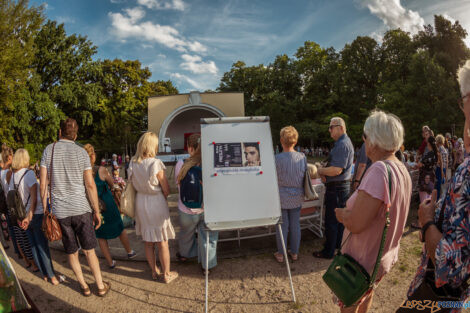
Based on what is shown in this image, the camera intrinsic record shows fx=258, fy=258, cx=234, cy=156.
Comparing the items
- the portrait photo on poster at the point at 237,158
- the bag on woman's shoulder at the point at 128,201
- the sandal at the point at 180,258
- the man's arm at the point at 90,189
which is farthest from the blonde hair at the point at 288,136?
the man's arm at the point at 90,189

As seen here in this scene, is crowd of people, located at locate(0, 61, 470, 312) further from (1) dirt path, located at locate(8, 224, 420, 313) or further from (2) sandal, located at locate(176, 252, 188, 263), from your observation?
(1) dirt path, located at locate(8, 224, 420, 313)

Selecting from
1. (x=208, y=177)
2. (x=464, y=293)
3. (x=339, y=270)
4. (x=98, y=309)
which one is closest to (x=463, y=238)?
(x=464, y=293)

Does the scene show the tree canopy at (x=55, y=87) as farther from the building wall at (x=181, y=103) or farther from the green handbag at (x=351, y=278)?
the green handbag at (x=351, y=278)

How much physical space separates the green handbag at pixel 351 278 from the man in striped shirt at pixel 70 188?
2.68m

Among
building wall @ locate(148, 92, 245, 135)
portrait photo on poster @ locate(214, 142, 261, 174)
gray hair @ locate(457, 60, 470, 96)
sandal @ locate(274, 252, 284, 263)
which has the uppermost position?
building wall @ locate(148, 92, 245, 135)

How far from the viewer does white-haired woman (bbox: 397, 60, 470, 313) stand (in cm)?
115

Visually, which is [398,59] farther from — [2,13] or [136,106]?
[2,13]

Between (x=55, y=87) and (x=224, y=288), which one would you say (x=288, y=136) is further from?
(x=55, y=87)

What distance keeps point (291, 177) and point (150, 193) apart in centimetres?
186

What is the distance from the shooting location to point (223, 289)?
10.8ft

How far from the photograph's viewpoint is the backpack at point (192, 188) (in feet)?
10.7

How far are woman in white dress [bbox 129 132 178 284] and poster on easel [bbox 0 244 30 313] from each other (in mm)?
A: 1808

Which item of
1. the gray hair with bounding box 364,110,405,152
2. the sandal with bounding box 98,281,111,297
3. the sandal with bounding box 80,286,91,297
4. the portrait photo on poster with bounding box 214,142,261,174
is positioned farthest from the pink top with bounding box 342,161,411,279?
the sandal with bounding box 80,286,91,297

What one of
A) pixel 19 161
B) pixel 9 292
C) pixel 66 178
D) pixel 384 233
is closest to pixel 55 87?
pixel 19 161
